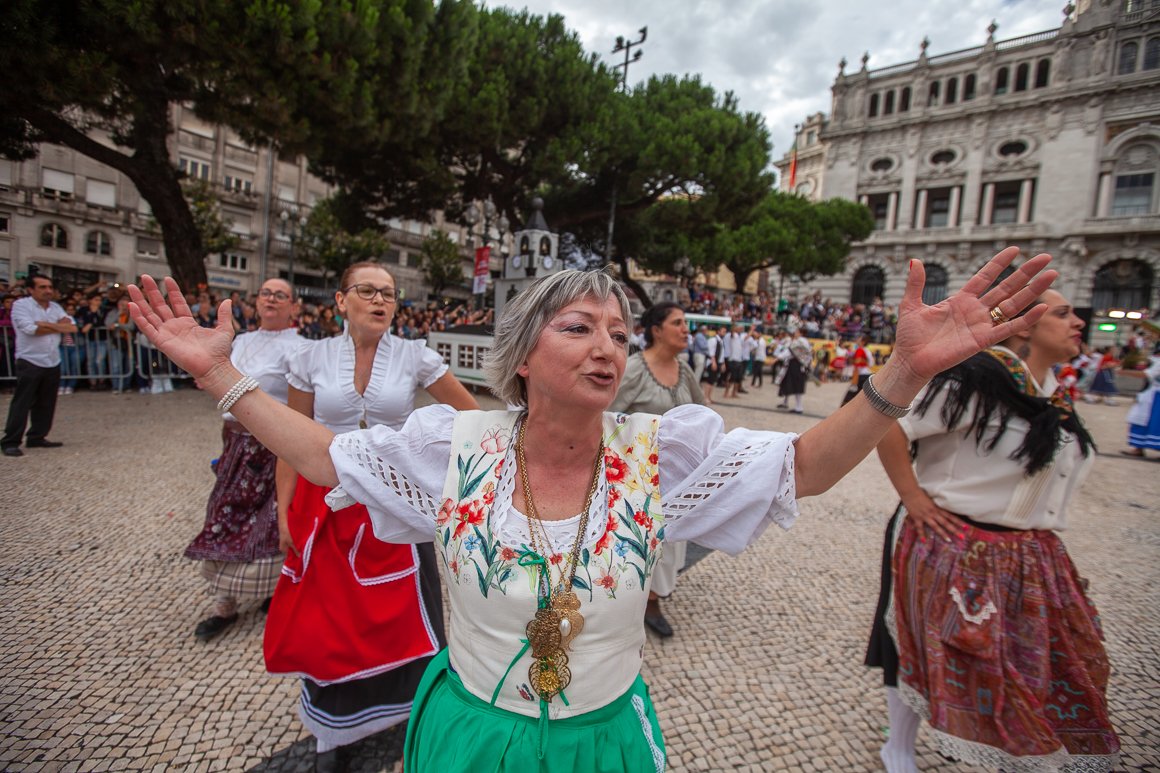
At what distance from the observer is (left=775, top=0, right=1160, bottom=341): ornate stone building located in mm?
31781

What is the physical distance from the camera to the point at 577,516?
1389 millimetres

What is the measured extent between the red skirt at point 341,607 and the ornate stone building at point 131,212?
987 inches

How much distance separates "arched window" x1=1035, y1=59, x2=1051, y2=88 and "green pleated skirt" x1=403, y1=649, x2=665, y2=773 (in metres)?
47.5

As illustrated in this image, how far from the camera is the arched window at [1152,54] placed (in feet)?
99.7

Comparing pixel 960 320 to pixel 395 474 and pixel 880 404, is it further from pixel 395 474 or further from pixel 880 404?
pixel 395 474

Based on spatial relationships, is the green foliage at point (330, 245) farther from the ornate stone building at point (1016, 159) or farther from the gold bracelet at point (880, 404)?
the gold bracelet at point (880, 404)

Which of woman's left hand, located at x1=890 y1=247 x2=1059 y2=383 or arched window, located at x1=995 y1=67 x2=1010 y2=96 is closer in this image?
woman's left hand, located at x1=890 y1=247 x2=1059 y2=383

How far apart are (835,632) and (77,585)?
4.66 meters

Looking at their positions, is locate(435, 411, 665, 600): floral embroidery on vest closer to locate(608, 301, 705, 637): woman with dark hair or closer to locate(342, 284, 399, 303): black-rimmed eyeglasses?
locate(342, 284, 399, 303): black-rimmed eyeglasses

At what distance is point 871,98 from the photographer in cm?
4088

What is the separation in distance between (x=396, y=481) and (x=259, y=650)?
2253mm

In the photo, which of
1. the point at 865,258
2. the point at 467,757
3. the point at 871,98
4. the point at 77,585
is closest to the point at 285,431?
the point at 467,757

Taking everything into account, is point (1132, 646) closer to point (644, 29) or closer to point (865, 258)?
point (644, 29)

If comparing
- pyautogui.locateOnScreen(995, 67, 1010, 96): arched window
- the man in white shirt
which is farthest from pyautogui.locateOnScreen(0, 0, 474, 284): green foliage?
pyautogui.locateOnScreen(995, 67, 1010, 96): arched window
